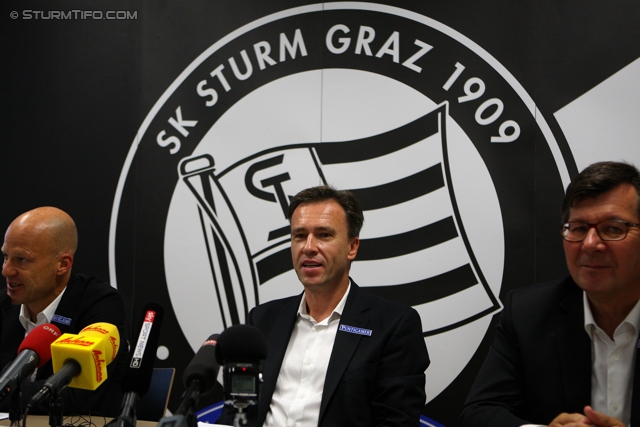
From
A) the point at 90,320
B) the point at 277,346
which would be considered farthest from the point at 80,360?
the point at 90,320

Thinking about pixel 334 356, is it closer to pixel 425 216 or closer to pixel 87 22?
pixel 425 216

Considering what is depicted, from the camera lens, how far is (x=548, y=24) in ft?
13.3

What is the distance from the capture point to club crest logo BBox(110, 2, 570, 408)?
4.06 m

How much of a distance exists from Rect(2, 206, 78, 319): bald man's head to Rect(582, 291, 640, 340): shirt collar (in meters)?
2.55

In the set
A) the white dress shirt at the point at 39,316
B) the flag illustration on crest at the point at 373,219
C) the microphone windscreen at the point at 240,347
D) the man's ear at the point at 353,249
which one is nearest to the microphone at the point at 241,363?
the microphone windscreen at the point at 240,347

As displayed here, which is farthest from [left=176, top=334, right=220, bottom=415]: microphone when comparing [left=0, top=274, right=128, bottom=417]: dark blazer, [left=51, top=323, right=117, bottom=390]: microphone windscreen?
[left=0, top=274, right=128, bottom=417]: dark blazer

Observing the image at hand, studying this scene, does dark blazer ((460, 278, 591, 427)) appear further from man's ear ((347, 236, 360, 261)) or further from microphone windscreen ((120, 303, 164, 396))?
microphone windscreen ((120, 303, 164, 396))

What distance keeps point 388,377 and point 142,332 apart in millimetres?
1289

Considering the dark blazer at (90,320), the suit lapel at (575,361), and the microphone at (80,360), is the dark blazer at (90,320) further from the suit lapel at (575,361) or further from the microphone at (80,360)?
the suit lapel at (575,361)

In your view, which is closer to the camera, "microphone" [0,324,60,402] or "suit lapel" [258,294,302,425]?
"microphone" [0,324,60,402]

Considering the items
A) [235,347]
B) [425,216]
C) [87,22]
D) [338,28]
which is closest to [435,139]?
[425,216]

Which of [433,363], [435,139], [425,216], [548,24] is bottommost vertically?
[433,363]

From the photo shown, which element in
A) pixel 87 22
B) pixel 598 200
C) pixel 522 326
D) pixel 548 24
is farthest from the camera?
pixel 87 22

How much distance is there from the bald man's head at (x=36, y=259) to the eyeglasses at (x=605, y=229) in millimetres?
2533
